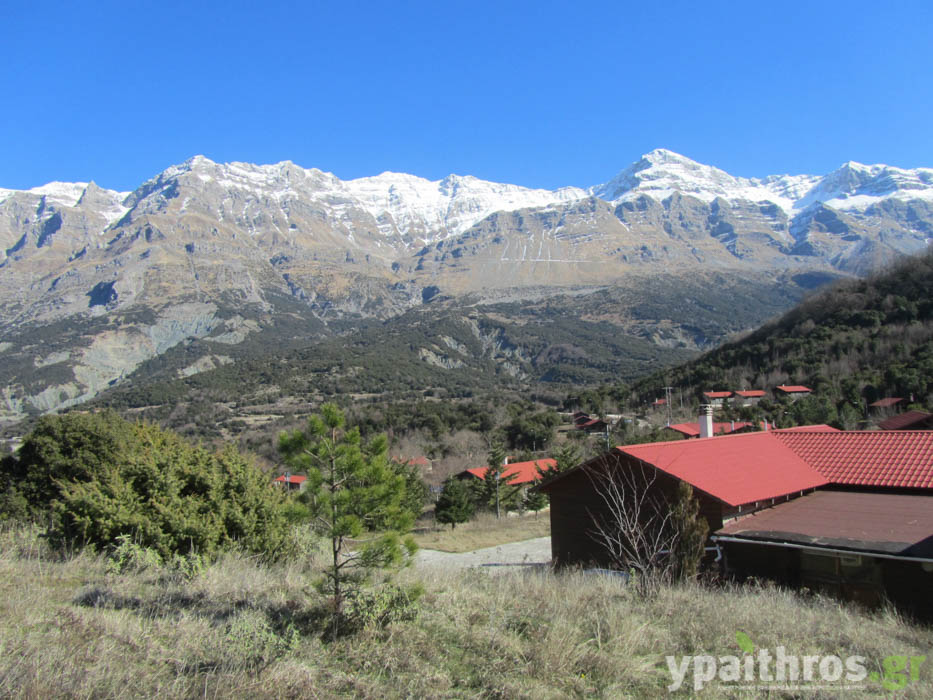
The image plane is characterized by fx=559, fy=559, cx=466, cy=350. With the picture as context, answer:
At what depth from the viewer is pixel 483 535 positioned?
24.5 m

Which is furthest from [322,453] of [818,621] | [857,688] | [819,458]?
[819,458]

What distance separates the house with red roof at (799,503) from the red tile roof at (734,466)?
0.03 metres

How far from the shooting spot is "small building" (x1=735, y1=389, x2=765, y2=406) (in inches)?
2046

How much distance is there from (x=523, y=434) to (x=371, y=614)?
5933 centimetres

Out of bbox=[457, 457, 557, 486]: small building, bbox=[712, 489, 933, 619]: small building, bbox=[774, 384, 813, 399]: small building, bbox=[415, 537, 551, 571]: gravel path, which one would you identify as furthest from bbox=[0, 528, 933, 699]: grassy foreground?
bbox=[774, 384, 813, 399]: small building

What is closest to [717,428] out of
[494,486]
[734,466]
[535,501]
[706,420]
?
[535,501]

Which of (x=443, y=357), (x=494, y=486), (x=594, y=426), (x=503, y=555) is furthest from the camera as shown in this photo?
(x=443, y=357)

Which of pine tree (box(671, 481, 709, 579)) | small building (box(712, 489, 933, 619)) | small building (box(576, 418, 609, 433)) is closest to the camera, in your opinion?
pine tree (box(671, 481, 709, 579))

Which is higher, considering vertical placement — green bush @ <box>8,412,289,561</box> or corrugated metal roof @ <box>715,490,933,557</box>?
green bush @ <box>8,412,289,561</box>

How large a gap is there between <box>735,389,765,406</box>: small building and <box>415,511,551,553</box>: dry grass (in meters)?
30.2

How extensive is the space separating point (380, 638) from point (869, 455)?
1371cm

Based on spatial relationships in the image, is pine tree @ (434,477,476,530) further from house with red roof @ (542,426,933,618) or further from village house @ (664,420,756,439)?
village house @ (664,420,756,439)

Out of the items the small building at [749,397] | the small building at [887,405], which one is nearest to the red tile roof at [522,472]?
the small building at [749,397]

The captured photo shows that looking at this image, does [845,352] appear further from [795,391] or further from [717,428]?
[717,428]
